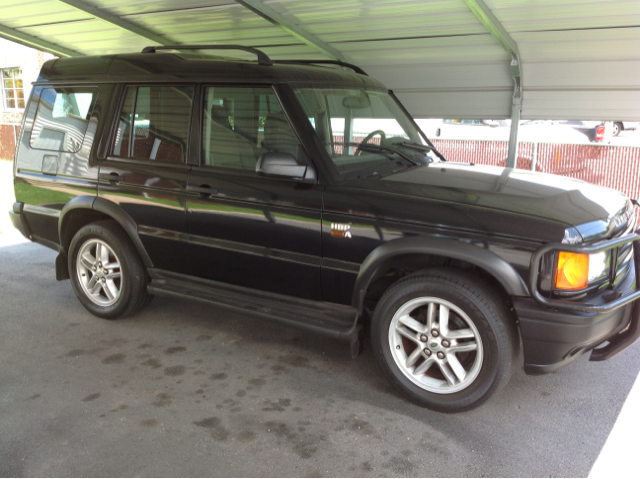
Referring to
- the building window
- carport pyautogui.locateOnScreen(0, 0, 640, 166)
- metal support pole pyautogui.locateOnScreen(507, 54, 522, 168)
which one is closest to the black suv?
carport pyautogui.locateOnScreen(0, 0, 640, 166)

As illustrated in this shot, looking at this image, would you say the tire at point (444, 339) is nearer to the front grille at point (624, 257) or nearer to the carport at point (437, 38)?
the front grille at point (624, 257)

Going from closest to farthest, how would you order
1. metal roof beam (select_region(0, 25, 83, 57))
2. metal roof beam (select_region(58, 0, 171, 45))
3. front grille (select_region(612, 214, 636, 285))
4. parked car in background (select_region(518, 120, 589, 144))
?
1. front grille (select_region(612, 214, 636, 285))
2. metal roof beam (select_region(58, 0, 171, 45))
3. metal roof beam (select_region(0, 25, 83, 57))
4. parked car in background (select_region(518, 120, 589, 144))

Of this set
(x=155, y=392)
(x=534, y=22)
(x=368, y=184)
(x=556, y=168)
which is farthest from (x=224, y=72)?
(x=556, y=168)

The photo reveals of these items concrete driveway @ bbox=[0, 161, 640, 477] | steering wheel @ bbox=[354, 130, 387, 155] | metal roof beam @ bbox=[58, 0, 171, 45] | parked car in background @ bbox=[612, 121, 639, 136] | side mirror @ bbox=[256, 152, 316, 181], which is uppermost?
metal roof beam @ bbox=[58, 0, 171, 45]

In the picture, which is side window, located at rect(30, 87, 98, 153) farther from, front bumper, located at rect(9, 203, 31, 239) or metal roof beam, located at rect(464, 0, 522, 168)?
metal roof beam, located at rect(464, 0, 522, 168)

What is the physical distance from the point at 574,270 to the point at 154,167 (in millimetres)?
3084

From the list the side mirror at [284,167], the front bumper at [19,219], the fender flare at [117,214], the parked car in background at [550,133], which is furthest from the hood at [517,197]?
the parked car in background at [550,133]

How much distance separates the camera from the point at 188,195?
4156 millimetres

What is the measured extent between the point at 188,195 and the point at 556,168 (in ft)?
35.1

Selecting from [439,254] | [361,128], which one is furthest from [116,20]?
[439,254]

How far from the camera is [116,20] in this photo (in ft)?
23.6

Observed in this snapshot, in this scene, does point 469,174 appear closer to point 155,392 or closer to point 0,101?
point 155,392

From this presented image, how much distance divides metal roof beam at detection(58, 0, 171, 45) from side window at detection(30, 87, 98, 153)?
2275mm

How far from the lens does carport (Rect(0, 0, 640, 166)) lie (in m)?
5.66
